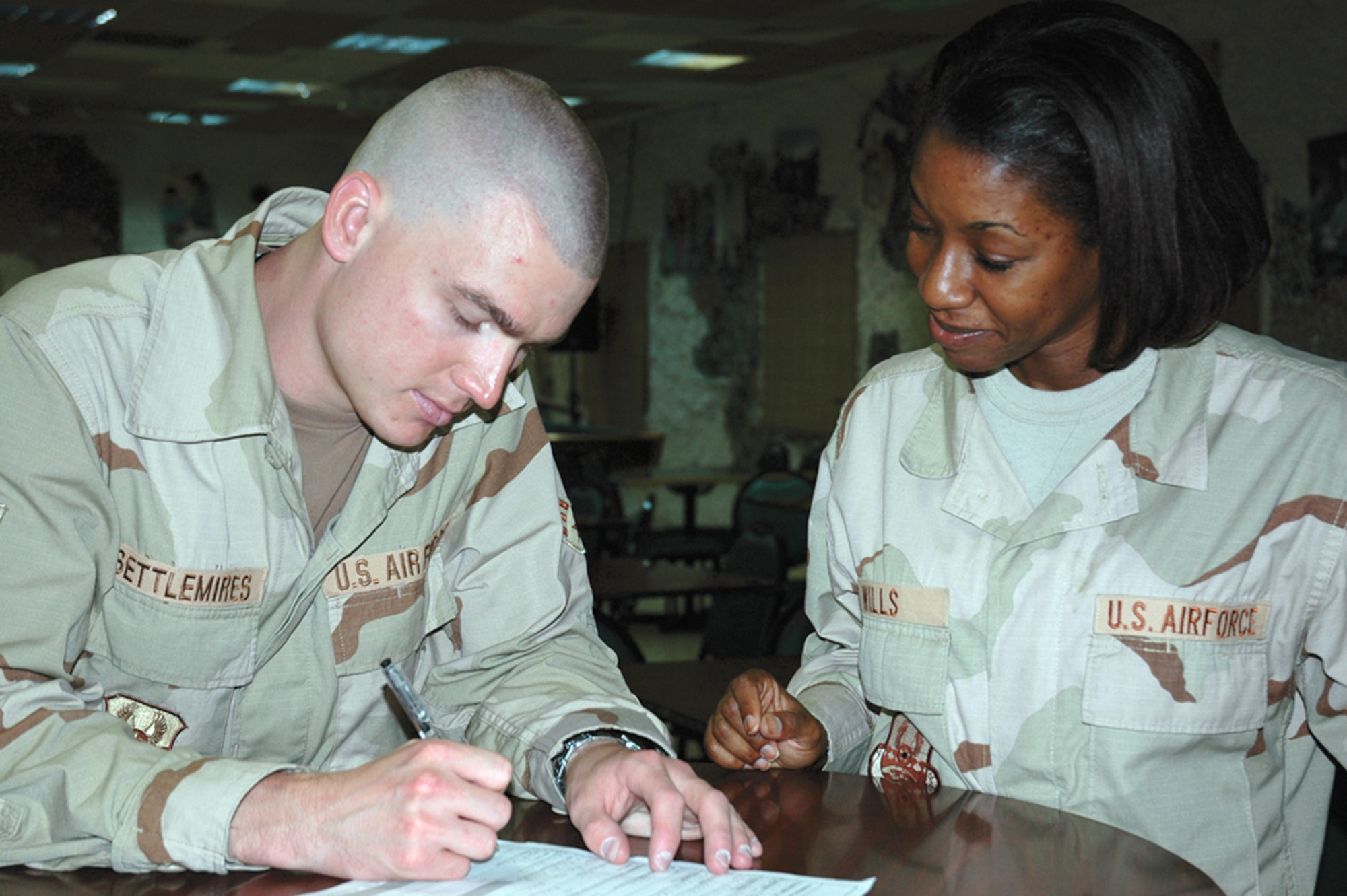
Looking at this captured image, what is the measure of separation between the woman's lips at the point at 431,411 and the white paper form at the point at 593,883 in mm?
504

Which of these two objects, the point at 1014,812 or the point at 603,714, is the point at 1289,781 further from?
the point at 603,714

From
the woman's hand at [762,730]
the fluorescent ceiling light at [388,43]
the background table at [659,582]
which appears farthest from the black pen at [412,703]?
the fluorescent ceiling light at [388,43]

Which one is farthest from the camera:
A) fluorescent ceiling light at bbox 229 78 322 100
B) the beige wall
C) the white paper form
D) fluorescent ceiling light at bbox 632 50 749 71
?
fluorescent ceiling light at bbox 229 78 322 100

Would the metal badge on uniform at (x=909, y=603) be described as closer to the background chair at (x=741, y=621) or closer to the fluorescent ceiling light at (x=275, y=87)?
the background chair at (x=741, y=621)

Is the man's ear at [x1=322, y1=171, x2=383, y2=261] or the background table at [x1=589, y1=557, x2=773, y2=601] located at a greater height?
the man's ear at [x1=322, y1=171, x2=383, y2=261]

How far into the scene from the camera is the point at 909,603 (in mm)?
1761

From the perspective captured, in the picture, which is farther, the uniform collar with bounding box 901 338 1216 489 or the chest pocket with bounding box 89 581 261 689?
the uniform collar with bounding box 901 338 1216 489

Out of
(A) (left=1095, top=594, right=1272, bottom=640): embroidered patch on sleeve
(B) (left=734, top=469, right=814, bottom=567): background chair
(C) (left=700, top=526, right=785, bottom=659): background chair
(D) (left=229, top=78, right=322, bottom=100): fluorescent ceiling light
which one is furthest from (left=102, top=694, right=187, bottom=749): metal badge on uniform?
(D) (left=229, top=78, right=322, bottom=100): fluorescent ceiling light

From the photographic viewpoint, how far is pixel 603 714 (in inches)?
61.5

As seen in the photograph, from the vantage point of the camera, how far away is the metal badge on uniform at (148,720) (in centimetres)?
148

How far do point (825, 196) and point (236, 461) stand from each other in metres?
9.40

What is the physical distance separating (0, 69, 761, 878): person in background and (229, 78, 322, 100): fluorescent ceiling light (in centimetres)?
987

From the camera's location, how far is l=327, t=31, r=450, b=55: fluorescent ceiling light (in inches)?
354

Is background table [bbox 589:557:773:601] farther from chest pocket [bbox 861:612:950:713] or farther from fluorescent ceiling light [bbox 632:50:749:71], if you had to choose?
fluorescent ceiling light [bbox 632:50:749:71]
